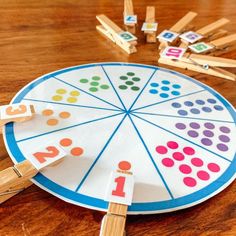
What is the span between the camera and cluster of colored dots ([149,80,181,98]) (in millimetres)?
933

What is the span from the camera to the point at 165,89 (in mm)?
952

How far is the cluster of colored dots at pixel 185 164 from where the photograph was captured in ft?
2.23

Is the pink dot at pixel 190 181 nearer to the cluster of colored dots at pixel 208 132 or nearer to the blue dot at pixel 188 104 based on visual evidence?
the cluster of colored dots at pixel 208 132

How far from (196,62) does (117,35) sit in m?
0.28

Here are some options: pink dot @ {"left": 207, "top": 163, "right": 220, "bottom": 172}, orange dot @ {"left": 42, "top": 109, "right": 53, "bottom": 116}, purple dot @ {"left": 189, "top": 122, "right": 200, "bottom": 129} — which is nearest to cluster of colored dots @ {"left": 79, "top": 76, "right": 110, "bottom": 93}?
orange dot @ {"left": 42, "top": 109, "right": 53, "bottom": 116}

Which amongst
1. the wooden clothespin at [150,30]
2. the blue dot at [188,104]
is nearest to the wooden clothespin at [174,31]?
the wooden clothespin at [150,30]

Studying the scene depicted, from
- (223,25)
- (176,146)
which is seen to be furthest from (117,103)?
(223,25)

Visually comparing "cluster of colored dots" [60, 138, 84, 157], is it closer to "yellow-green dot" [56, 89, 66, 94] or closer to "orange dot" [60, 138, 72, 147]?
"orange dot" [60, 138, 72, 147]

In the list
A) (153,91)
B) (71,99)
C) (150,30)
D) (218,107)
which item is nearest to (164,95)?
(153,91)

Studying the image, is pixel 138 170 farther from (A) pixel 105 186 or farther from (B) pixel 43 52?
(B) pixel 43 52

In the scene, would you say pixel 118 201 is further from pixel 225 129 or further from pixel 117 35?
pixel 117 35

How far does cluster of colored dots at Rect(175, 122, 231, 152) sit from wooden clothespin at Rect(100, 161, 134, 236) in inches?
8.3

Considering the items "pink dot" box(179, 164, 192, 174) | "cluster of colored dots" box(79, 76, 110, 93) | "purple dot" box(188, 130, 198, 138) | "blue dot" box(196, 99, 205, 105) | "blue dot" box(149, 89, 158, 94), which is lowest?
"blue dot" box(196, 99, 205, 105)

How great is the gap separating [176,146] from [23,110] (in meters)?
0.34
